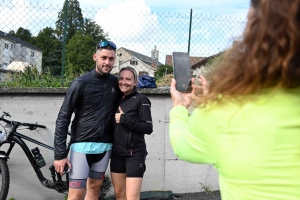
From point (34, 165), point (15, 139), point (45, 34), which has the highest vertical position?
point (45, 34)

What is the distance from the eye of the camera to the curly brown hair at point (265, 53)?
1.13 metres

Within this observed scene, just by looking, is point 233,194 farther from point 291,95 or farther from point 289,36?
point 289,36

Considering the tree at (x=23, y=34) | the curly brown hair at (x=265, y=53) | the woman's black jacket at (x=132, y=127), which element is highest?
the tree at (x=23, y=34)

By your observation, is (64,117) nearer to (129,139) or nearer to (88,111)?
(88,111)

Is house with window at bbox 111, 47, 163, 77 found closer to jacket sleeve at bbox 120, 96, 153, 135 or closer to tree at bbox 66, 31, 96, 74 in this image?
tree at bbox 66, 31, 96, 74

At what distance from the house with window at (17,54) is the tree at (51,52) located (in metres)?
A: 0.11

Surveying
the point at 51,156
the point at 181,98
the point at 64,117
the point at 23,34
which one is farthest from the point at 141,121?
the point at 23,34

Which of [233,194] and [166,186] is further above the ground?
[233,194]

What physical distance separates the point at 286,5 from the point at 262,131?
1.28 ft

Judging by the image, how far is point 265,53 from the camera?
3.83 feet

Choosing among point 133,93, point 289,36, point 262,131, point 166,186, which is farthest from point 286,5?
point 166,186

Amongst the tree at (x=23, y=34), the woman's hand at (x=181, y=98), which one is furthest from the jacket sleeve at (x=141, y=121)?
the tree at (x=23, y=34)

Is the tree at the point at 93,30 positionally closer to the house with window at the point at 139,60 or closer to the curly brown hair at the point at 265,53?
the house with window at the point at 139,60

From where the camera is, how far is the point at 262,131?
122cm
